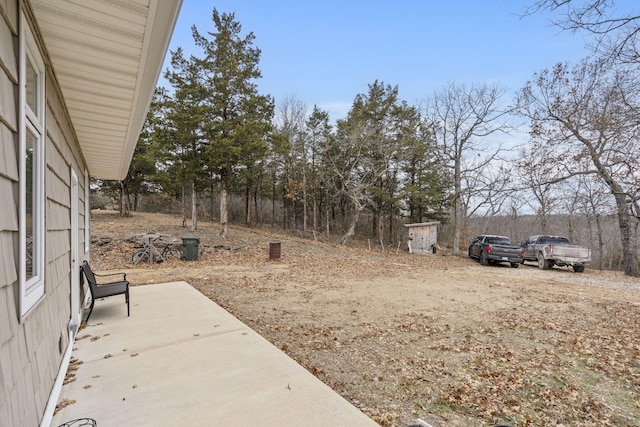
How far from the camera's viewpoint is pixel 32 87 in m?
2.01

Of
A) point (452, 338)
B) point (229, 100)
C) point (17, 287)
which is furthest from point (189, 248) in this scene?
point (17, 287)

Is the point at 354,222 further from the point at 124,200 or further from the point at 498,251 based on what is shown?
the point at 124,200

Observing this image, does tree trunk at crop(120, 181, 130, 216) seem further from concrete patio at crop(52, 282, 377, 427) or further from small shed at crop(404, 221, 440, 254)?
concrete patio at crop(52, 282, 377, 427)

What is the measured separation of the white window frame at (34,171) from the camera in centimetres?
157

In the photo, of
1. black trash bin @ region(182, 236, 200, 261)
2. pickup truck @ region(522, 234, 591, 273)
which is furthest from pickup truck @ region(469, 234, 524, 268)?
black trash bin @ region(182, 236, 200, 261)

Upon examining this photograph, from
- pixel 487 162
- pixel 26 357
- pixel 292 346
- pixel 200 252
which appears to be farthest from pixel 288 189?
pixel 26 357

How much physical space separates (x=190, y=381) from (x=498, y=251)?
13883mm

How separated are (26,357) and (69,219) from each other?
2597 millimetres

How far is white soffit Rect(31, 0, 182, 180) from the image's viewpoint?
169cm

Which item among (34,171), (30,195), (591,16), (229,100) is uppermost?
(229,100)

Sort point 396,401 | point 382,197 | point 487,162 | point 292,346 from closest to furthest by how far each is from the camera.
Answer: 1. point 396,401
2. point 292,346
3. point 487,162
4. point 382,197

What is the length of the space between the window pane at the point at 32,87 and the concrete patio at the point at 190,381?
2124mm

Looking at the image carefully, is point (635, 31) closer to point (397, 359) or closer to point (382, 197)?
point (397, 359)

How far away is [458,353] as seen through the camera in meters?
3.93
